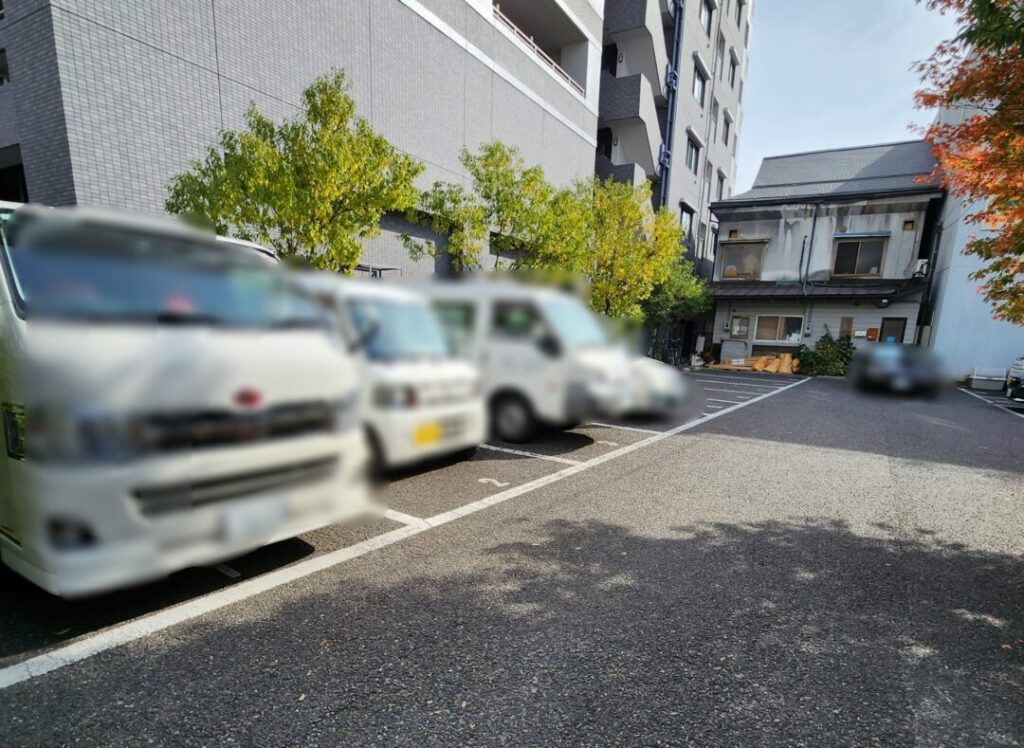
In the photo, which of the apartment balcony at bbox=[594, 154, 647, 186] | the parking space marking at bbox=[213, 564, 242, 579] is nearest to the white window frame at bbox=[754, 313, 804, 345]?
the parking space marking at bbox=[213, 564, 242, 579]

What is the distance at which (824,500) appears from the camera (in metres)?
17.3

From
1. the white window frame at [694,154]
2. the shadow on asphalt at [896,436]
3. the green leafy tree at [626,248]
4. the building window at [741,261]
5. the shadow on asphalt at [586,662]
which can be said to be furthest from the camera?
the white window frame at [694,154]

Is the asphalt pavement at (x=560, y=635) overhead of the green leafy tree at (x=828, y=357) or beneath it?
beneath

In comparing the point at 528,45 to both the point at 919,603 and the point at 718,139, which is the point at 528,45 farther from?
the point at 718,139

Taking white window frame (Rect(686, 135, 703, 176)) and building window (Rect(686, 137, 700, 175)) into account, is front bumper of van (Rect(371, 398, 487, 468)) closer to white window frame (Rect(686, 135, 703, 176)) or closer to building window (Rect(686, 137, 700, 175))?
white window frame (Rect(686, 135, 703, 176))

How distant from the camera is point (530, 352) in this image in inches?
30.7

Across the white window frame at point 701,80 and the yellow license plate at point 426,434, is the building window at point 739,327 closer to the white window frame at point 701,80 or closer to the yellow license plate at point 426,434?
the yellow license plate at point 426,434

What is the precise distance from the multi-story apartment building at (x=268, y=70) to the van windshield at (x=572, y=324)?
64.0 inches

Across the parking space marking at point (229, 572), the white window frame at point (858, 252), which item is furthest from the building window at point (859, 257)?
the parking space marking at point (229, 572)

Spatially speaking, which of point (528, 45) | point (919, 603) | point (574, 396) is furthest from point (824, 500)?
point (574, 396)

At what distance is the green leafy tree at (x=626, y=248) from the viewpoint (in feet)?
7.64

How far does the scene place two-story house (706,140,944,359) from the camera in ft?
9.30

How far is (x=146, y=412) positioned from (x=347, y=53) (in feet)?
9.15

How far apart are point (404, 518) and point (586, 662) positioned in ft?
20.4
